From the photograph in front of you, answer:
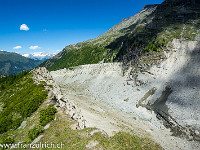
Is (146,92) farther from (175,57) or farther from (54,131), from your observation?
(54,131)

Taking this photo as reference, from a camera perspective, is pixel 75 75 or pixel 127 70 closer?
pixel 127 70

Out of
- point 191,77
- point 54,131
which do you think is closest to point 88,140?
point 54,131

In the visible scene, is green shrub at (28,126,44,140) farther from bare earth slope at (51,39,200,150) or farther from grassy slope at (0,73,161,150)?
bare earth slope at (51,39,200,150)

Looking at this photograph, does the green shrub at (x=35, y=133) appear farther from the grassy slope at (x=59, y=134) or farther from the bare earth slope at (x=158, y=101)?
the bare earth slope at (x=158, y=101)

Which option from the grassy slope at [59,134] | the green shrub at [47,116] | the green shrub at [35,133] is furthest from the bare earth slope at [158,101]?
the green shrub at [35,133]

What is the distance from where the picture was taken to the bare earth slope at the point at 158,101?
2389 centimetres

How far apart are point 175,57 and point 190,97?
70.2ft

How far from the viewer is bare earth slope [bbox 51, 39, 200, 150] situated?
23.9 m

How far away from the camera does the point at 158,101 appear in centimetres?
3469

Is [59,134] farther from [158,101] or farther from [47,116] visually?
[158,101]

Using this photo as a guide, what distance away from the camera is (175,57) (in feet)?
152

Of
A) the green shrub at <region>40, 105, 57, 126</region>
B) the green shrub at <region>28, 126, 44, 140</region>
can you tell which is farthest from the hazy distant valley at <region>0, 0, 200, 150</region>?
the green shrub at <region>28, 126, 44, 140</region>

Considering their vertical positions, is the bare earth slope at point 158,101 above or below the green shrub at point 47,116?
below

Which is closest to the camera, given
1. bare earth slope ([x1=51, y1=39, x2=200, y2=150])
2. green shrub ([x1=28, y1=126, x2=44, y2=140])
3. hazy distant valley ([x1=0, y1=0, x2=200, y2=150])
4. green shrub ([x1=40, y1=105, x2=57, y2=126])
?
green shrub ([x1=28, y1=126, x2=44, y2=140])
